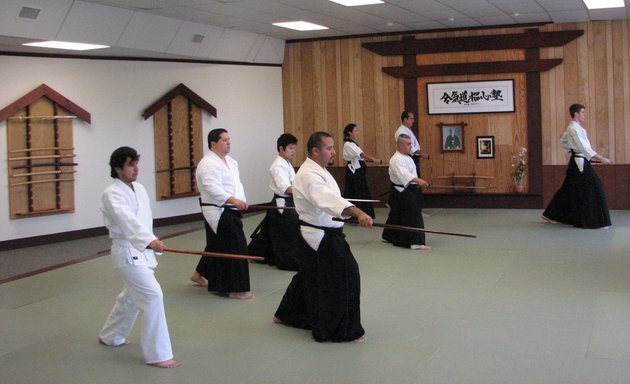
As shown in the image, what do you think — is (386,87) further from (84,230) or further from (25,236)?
(25,236)

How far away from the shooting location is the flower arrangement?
1048 centimetres

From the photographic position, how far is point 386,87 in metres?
11.2

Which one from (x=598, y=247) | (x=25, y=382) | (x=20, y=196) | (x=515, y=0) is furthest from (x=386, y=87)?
(x=25, y=382)

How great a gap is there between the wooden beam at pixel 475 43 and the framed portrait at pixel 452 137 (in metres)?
1.05

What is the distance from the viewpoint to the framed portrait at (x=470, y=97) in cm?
1061

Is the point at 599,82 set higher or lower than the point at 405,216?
higher

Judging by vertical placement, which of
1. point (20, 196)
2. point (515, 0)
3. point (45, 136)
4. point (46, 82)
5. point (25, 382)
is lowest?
point (25, 382)

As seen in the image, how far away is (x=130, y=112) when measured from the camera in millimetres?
9586

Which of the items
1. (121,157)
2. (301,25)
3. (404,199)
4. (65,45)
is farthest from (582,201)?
(121,157)

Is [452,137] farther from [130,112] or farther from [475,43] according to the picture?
[130,112]

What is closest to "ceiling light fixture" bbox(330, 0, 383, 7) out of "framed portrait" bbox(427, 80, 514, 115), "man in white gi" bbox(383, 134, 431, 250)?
"man in white gi" bbox(383, 134, 431, 250)

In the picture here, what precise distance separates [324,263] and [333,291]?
0.17 metres

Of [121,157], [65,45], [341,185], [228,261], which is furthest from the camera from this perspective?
[341,185]

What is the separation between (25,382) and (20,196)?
188 inches
